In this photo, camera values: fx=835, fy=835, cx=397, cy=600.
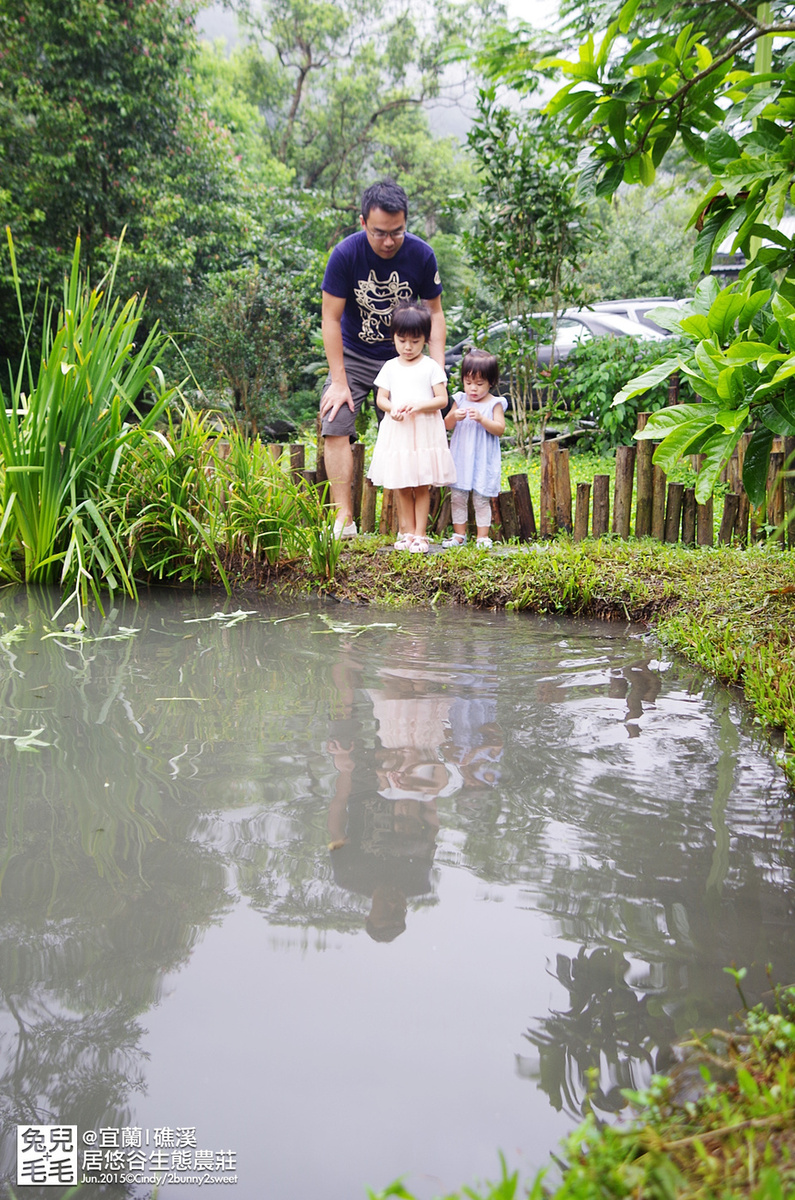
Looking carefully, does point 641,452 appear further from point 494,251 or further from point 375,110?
point 375,110

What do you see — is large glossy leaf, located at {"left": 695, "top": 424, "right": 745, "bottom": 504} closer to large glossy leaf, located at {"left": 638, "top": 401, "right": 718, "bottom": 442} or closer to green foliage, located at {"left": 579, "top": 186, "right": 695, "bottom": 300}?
large glossy leaf, located at {"left": 638, "top": 401, "right": 718, "bottom": 442}

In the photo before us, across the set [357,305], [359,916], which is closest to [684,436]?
[359,916]

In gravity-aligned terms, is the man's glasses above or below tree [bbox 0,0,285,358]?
below

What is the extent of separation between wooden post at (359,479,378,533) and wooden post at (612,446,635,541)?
4.73 ft

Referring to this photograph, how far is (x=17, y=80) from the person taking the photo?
35.7 ft

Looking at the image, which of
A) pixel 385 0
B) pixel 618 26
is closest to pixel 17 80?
pixel 618 26

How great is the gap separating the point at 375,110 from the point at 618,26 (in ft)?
80.5

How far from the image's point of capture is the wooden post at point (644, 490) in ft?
15.3

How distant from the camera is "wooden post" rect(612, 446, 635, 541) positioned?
4.66 m

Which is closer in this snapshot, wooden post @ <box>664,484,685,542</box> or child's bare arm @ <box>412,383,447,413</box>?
child's bare arm @ <box>412,383,447,413</box>

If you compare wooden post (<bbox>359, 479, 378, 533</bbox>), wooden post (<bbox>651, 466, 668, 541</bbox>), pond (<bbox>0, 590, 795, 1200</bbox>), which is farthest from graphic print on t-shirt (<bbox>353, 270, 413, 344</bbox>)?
pond (<bbox>0, 590, 795, 1200</bbox>)

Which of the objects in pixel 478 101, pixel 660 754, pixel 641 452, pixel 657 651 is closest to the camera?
pixel 660 754

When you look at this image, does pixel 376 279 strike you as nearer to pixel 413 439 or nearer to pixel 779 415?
pixel 413 439

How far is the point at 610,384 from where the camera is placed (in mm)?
7227
